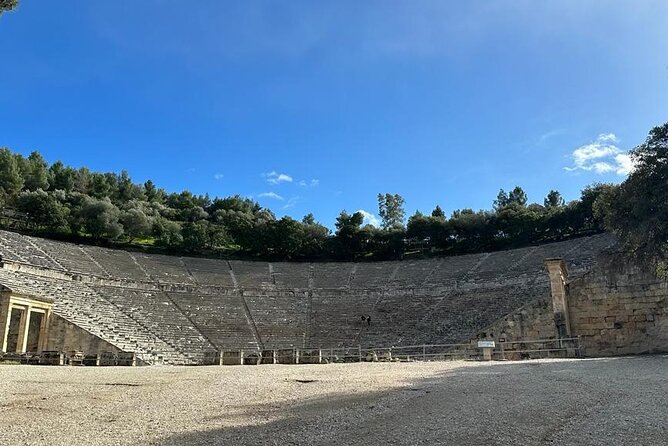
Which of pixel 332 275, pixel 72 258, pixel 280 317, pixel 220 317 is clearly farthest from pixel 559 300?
pixel 72 258

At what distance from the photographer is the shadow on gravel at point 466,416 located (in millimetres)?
4820

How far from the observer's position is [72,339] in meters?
24.1

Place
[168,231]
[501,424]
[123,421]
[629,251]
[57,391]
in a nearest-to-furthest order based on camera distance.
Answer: [501,424], [123,421], [57,391], [629,251], [168,231]

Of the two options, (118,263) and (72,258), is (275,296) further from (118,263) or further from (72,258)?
(72,258)

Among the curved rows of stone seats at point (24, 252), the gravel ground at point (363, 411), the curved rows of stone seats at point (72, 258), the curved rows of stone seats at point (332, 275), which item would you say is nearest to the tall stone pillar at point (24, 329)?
the curved rows of stone seats at point (24, 252)

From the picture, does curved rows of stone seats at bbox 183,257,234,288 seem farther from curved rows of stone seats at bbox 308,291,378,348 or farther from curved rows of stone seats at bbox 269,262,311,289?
curved rows of stone seats at bbox 308,291,378,348

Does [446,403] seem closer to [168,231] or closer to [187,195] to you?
[168,231]

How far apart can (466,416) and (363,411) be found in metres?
1.31

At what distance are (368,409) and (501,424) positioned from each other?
5.90 feet

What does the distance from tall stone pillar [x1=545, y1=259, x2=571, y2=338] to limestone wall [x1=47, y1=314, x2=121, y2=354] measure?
1896 cm

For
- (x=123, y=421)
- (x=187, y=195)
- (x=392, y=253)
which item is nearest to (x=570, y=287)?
(x=123, y=421)

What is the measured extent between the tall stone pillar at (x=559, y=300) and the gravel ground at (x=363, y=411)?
25.3ft

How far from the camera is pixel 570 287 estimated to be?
58.4ft

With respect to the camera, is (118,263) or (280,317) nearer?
(280,317)
